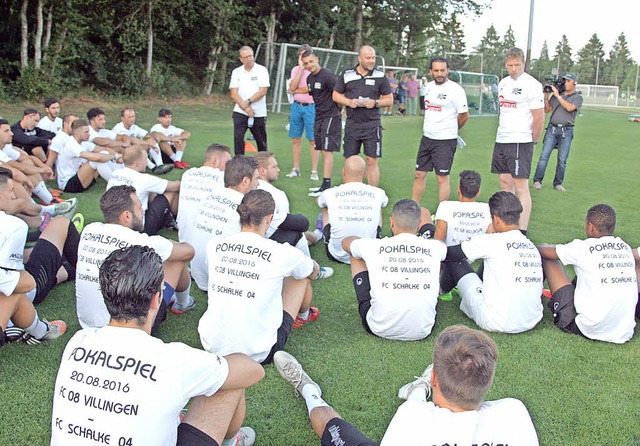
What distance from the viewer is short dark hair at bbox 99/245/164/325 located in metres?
2.39

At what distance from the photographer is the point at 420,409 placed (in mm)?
2180

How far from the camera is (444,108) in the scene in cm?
764

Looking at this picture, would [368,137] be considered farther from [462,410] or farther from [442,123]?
[462,410]

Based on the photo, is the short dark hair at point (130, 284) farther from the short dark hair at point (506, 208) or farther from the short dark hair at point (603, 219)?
the short dark hair at point (603, 219)

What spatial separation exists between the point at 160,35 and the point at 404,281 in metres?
24.5

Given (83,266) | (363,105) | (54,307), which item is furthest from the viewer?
(363,105)

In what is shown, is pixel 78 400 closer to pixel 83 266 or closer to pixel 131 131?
pixel 83 266

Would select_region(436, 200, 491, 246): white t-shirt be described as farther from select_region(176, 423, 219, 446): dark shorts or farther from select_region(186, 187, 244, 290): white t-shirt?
select_region(176, 423, 219, 446): dark shorts

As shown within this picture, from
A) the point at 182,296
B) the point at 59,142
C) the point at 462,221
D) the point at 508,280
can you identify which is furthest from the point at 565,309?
the point at 59,142

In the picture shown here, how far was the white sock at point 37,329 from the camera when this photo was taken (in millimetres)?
4108

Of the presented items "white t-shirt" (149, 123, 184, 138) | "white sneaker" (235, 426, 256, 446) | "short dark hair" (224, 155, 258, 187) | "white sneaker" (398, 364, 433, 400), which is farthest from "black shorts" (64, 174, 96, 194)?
"white sneaker" (398, 364, 433, 400)

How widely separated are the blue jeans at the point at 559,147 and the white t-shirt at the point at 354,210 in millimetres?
5599

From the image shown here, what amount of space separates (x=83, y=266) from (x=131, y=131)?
6.83m

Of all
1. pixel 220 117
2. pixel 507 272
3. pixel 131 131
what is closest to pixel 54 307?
pixel 507 272
